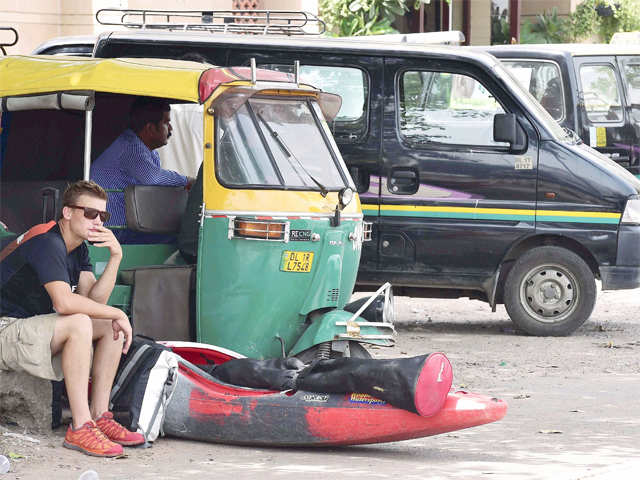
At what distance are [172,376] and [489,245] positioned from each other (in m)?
4.41

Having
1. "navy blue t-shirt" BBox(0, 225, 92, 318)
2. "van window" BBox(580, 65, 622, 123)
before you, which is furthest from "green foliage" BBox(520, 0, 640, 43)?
"navy blue t-shirt" BBox(0, 225, 92, 318)

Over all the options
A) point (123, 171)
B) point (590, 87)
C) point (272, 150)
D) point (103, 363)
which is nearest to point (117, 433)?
point (103, 363)

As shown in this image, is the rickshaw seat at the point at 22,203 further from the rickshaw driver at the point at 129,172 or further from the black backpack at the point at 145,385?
the black backpack at the point at 145,385

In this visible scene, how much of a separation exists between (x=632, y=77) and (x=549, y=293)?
4802 mm

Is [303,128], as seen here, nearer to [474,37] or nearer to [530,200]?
[530,200]

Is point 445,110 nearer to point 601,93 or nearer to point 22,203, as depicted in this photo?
point 22,203

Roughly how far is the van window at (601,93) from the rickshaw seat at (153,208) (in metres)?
7.40

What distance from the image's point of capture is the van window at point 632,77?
1519cm

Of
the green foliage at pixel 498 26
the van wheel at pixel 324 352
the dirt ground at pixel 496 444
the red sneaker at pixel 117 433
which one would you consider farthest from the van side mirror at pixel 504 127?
the green foliage at pixel 498 26

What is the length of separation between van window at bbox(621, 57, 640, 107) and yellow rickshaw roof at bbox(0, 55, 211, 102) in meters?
8.03

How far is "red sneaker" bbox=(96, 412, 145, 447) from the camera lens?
279 inches

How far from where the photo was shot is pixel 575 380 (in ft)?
31.5

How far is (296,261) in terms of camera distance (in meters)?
8.04

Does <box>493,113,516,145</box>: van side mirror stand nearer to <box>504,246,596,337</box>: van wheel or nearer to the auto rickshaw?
<box>504,246,596,337</box>: van wheel
